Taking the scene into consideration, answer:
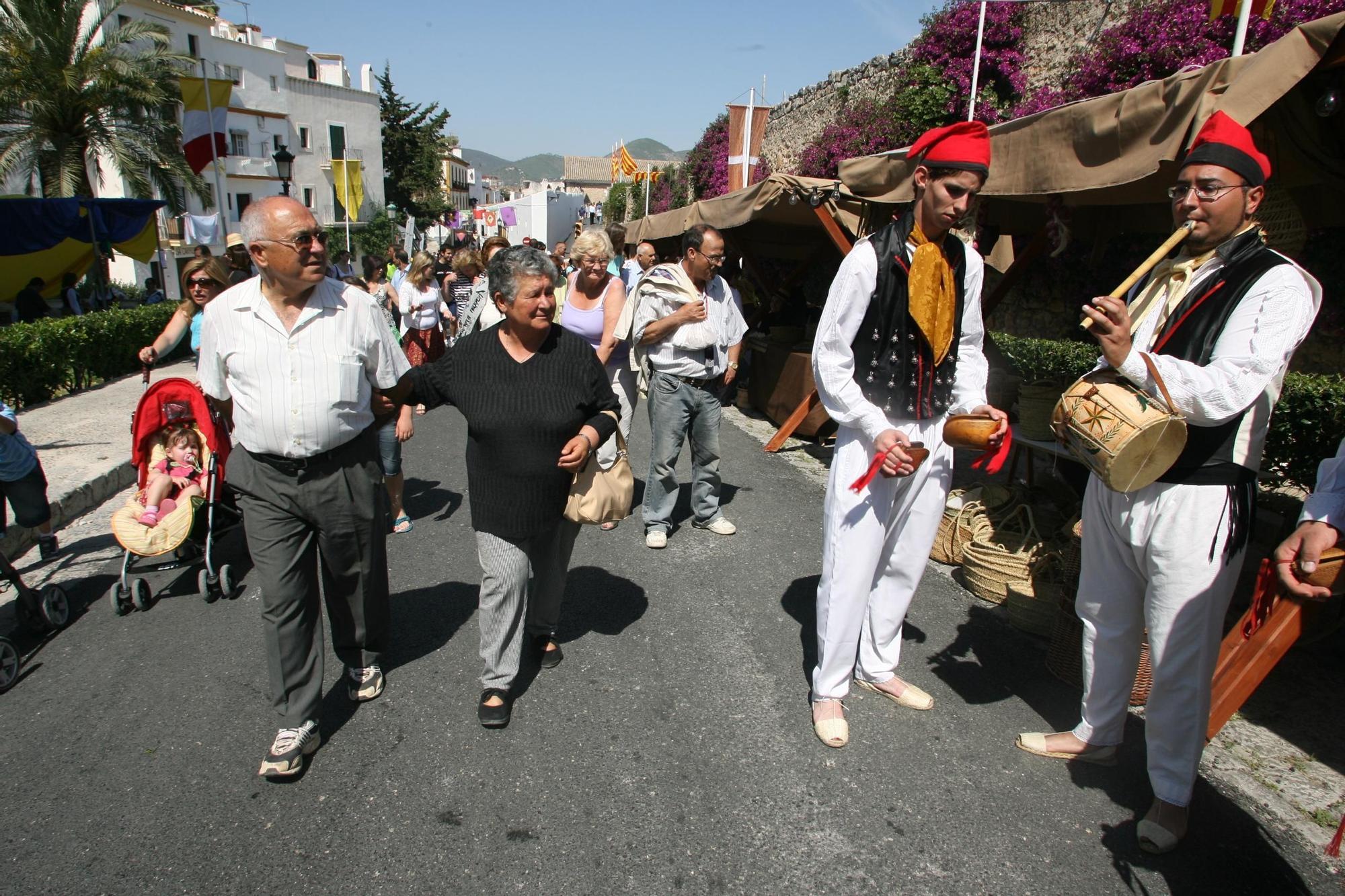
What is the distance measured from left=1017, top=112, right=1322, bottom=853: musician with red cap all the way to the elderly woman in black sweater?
1831mm

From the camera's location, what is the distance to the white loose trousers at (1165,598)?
240cm

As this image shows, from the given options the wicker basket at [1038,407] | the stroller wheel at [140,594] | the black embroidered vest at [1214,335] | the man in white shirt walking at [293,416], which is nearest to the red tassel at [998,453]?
the black embroidered vest at [1214,335]

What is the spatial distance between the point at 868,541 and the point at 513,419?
1.42 meters

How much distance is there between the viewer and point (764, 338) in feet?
32.0

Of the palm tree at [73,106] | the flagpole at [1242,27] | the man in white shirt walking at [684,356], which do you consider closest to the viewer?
the flagpole at [1242,27]

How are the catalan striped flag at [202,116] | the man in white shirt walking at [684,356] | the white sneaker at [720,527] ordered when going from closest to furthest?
the man in white shirt walking at [684,356]
the white sneaker at [720,527]
the catalan striped flag at [202,116]

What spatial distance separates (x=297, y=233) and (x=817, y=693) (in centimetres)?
267

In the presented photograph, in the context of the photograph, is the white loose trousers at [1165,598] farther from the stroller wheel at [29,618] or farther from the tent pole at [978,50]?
the tent pole at [978,50]

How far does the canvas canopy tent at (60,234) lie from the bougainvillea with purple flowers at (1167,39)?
15828 millimetres

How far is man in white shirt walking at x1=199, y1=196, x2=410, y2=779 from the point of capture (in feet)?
9.46

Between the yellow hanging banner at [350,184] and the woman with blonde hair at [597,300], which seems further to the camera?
the yellow hanging banner at [350,184]

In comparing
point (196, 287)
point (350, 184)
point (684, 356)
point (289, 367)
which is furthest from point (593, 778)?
point (350, 184)

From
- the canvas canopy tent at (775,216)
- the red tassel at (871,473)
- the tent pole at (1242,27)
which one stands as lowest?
the red tassel at (871,473)

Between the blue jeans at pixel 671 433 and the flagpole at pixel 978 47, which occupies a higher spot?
the flagpole at pixel 978 47
